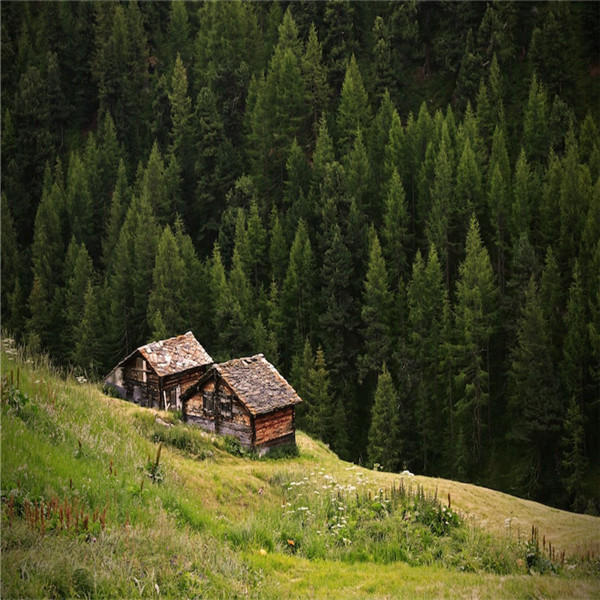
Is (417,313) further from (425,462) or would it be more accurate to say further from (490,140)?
(490,140)

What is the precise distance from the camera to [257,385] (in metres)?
43.1

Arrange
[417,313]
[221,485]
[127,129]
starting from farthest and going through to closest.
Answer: [127,129] → [417,313] → [221,485]

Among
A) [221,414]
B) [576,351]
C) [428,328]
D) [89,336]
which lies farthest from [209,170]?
[576,351]

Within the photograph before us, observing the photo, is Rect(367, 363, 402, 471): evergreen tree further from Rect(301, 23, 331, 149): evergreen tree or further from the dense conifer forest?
Rect(301, 23, 331, 149): evergreen tree

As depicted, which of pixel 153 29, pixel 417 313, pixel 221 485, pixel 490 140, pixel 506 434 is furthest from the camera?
pixel 153 29

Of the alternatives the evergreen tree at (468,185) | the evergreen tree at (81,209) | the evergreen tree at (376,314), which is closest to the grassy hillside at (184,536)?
the evergreen tree at (376,314)

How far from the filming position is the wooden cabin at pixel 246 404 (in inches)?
1628

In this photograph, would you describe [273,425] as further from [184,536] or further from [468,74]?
[468,74]

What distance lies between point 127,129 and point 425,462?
205 ft

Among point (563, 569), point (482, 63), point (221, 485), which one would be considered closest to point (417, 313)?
point (482, 63)

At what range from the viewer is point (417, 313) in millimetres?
59594

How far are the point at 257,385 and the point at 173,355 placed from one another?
8161 millimetres

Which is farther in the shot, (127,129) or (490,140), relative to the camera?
(127,129)

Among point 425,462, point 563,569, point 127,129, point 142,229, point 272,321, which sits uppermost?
point 127,129
